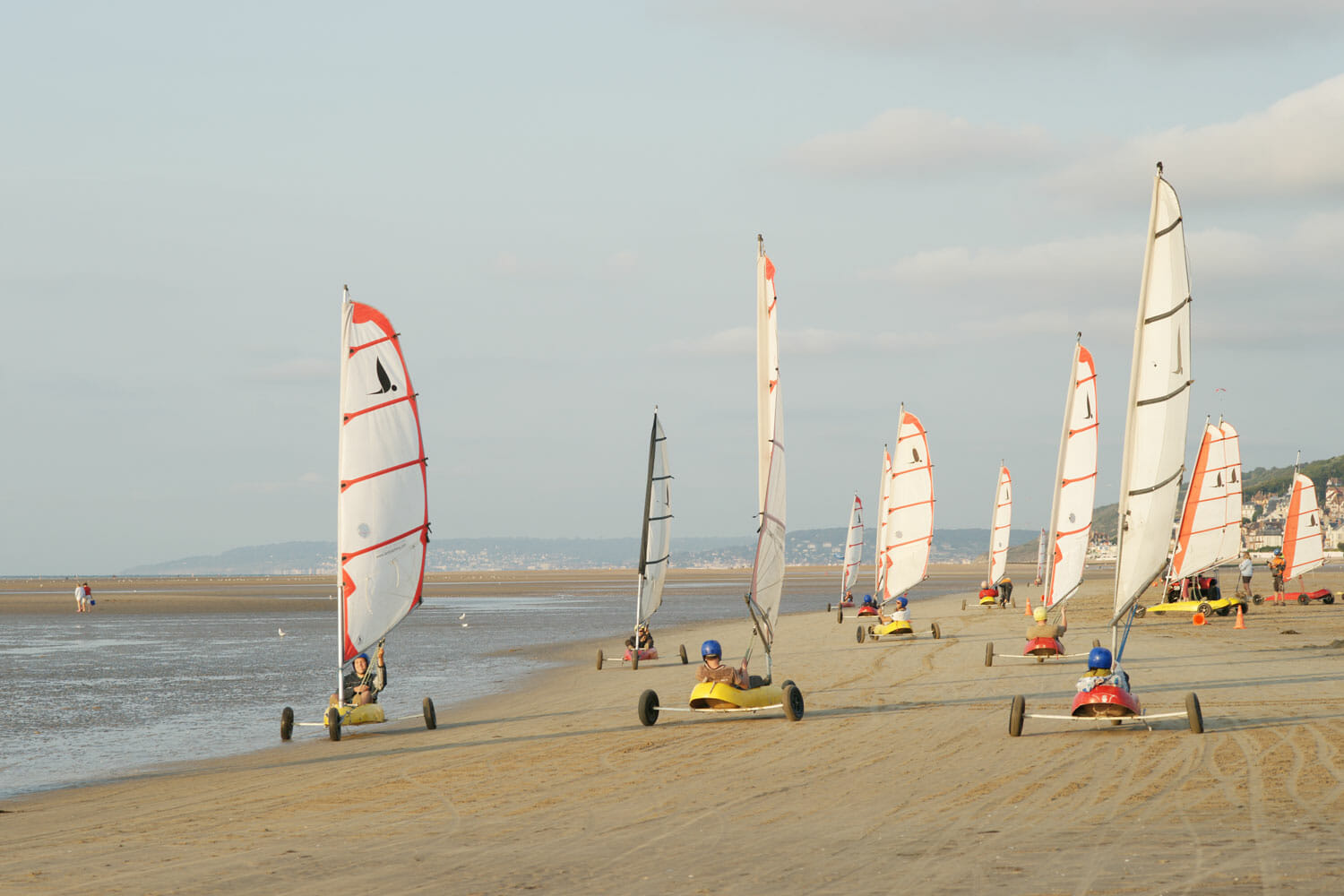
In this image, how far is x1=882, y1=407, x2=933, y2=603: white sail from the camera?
3133 centimetres

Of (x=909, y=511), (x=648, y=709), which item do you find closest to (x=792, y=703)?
(x=648, y=709)

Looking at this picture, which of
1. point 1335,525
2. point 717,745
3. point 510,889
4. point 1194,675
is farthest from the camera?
point 1335,525

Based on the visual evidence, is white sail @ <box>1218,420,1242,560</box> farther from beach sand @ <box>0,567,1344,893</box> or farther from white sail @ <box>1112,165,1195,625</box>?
white sail @ <box>1112,165,1195,625</box>

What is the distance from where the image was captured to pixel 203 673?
83.7 ft

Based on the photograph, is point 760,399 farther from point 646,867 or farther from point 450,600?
point 450,600

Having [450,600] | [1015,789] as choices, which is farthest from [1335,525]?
[1015,789]

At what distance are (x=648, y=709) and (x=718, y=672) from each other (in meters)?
0.95

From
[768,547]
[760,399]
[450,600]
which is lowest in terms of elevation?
[450,600]

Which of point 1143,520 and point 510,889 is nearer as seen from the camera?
point 510,889

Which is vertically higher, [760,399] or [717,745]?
[760,399]

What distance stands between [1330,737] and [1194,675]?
23.7 ft

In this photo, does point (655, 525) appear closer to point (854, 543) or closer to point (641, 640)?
point (641, 640)


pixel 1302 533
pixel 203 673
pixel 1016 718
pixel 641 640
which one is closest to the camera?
pixel 1016 718

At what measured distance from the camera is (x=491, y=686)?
73.9 ft
